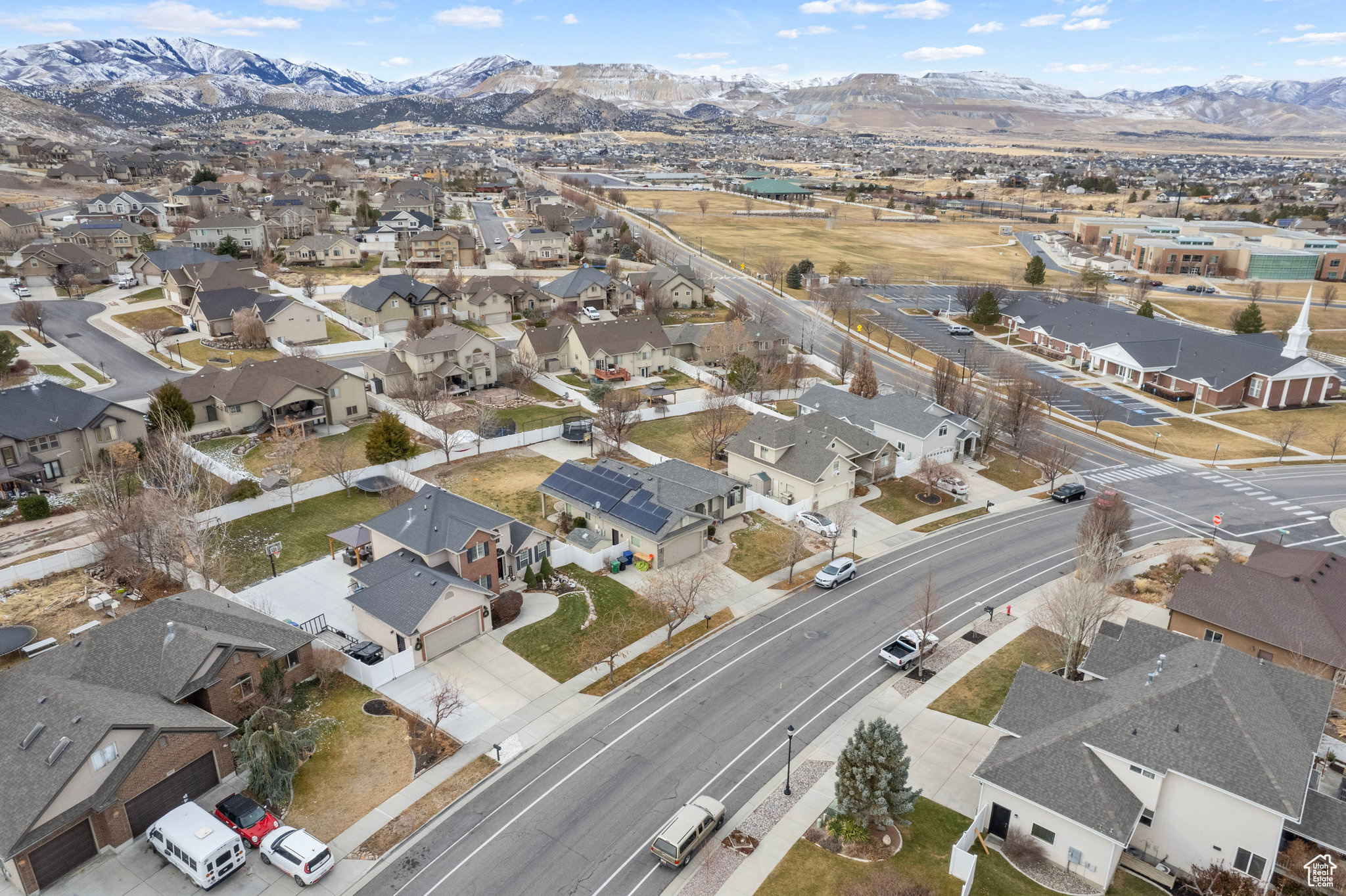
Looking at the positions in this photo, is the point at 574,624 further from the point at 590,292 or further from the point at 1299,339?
the point at 1299,339

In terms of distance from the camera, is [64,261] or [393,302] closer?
Answer: [393,302]

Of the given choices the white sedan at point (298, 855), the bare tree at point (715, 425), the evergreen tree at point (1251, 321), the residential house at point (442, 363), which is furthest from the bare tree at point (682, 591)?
the evergreen tree at point (1251, 321)

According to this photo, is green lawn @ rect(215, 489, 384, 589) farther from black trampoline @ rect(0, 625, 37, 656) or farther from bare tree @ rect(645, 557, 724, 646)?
bare tree @ rect(645, 557, 724, 646)

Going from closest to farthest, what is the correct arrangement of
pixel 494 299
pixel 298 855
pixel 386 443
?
1. pixel 298 855
2. pixel 386 443
3. pixel 494 299

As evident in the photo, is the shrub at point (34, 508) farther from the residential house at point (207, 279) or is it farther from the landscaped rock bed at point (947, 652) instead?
the landscaped rock bed at point (947, 652)

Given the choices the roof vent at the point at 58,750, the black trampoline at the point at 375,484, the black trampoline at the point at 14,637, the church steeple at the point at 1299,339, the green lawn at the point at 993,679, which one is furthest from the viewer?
the church steeple at the point at 1299,339

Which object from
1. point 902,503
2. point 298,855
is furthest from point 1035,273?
point 298,855

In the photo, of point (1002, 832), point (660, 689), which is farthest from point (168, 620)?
point (1002, 832)
